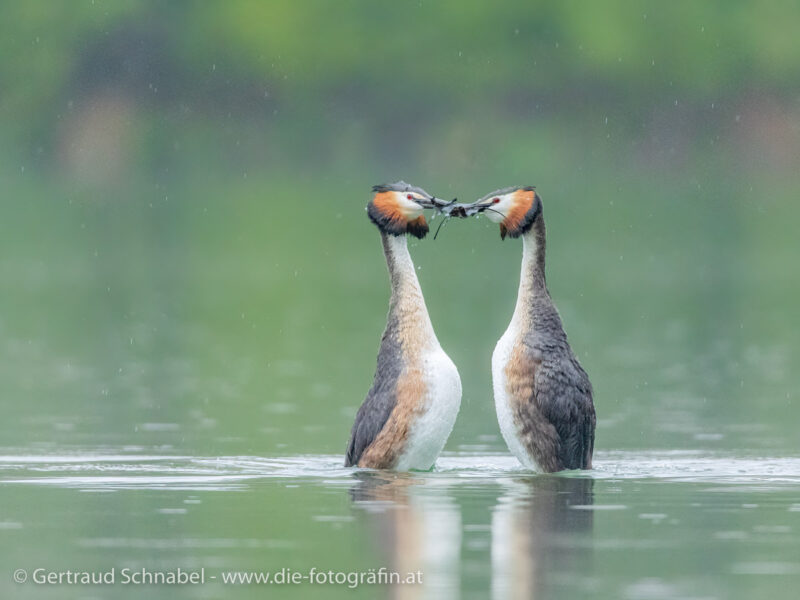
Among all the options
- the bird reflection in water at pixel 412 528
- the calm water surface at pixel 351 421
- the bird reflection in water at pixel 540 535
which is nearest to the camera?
the bird reflection in water at pixel 540 535

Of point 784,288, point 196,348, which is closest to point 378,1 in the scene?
point 784,288

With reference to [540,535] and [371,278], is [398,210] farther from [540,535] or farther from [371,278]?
[371,278]

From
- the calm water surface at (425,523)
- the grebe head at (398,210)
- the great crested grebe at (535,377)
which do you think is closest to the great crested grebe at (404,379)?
the grebe head at (398,210)

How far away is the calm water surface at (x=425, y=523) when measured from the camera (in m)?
13.0

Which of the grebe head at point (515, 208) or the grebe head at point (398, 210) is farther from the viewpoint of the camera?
the grebe head at point (398, 210)

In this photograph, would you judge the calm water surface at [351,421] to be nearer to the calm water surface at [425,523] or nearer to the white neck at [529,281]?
the calm water surface at [425,523]

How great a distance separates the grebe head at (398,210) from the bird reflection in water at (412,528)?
1.84m

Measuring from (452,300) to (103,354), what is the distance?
7522mm

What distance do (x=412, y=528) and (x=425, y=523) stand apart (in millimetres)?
176

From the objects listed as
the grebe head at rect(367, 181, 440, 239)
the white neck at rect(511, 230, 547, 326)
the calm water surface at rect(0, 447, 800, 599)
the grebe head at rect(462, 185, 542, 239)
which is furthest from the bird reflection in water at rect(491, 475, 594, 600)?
the grebe head at rect(367, 181, 440, 239)

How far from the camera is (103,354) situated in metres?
27.0

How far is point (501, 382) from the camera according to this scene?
→ 17.2 m

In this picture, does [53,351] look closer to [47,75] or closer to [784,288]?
[784,288]

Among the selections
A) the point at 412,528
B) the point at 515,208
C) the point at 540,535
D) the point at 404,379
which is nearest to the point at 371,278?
the point at 515,208
